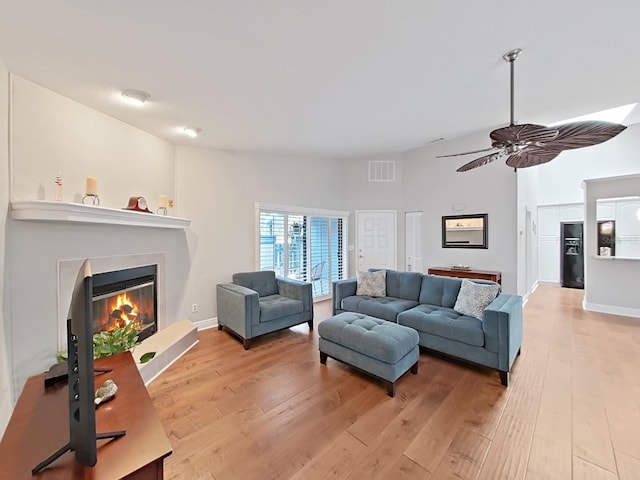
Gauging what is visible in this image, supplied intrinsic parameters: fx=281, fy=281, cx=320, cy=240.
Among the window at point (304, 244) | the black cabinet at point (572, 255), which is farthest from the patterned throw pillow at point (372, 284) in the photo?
the black cabinet at point (572, 255)

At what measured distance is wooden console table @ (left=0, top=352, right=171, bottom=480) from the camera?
2.83 feet

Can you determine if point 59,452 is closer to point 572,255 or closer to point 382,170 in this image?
point 382,170

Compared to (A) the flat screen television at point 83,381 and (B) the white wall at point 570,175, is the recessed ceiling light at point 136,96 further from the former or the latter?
(B) the white wall at point 570,175

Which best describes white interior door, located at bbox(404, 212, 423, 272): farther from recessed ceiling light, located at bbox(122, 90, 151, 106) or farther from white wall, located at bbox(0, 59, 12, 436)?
white wall, located at bbox(0, 59, 12, 436)

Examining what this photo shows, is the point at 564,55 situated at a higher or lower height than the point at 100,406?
higher

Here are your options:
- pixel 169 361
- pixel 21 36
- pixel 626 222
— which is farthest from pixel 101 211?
pixel 626 222

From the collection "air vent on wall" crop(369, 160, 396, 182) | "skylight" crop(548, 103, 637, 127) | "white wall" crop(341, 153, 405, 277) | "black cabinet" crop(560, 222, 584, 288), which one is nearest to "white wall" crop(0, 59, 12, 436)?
"white wall" crop(341, 153, 405, 277)

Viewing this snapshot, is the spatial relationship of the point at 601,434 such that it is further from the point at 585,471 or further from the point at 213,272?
the point at 213,272

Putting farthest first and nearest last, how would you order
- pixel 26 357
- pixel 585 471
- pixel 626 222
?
pixel 626 222
pixel 26 357
pixel 585 471

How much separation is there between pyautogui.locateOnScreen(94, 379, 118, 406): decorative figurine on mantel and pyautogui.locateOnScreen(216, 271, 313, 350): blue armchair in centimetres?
222

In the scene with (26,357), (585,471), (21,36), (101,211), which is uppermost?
(21,36)

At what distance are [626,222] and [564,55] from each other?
13.3ft

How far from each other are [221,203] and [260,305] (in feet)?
5.97

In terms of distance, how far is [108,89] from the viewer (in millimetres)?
2623
